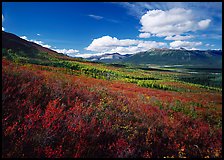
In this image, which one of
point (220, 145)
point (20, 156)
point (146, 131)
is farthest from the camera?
point (146, 131)

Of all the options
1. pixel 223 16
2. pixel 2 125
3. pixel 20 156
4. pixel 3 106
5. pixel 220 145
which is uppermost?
pixel 223 16

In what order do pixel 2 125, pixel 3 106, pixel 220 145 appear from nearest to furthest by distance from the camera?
pixel 2 125
pixel 3 106
pixel 220 145

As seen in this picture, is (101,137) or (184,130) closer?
(101,137)

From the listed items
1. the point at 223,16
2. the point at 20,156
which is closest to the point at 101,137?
the point at 20,156

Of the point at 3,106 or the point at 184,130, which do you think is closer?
the point at 3,106

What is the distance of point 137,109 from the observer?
7.67 metres

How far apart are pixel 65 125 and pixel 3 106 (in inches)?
63.1

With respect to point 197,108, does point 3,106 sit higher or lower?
higher

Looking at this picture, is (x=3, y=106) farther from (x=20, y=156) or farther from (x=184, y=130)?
(x=184, y=130)

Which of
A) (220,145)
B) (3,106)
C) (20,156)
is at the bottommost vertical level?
(220,145)

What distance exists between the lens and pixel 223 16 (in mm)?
5316

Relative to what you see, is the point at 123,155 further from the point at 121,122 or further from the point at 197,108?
the point at 197,108

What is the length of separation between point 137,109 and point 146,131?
1816 millimetres

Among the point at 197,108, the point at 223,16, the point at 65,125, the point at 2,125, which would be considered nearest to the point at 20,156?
the point at 2,125
